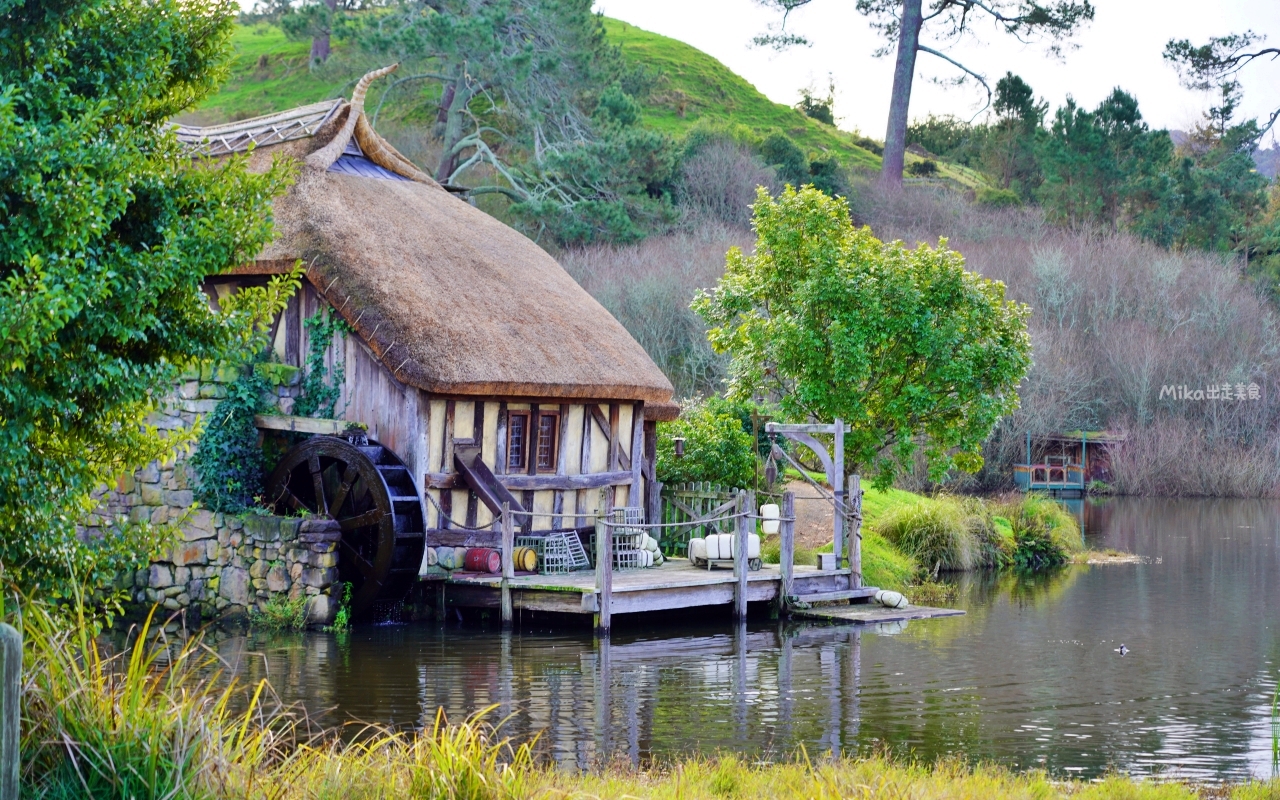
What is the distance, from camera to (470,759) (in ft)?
21.6

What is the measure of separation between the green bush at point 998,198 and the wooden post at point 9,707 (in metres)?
57.7

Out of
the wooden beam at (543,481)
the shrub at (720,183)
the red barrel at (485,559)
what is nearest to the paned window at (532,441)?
the wooden beam at (543,481)

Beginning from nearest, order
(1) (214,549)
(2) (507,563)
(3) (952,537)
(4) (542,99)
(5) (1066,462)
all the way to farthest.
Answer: (2) (507,563), (1) (214,549), (3) (952,537), (4) (542,99), (5) (1066,462)

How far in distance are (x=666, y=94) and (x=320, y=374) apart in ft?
201

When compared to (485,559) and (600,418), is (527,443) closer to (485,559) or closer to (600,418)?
(600,418)

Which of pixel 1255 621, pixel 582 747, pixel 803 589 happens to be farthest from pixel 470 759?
pixel 1255 621

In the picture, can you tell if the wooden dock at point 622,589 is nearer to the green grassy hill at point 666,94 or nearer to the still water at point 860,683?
the still water at point 860,683

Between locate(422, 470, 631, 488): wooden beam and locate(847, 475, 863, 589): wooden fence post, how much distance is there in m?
3.48

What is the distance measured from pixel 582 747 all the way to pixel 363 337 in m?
8.21

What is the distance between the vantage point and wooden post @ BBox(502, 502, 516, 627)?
17.0 m

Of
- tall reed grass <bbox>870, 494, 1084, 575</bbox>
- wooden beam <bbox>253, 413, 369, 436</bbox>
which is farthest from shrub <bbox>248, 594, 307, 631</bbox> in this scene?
tall reed grass <bbox>870, 494, 1084, 575</bbox>

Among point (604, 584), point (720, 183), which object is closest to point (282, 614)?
point (604, 584)

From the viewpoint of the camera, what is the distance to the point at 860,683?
1427cm

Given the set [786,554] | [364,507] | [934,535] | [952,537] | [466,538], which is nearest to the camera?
[364,507]
